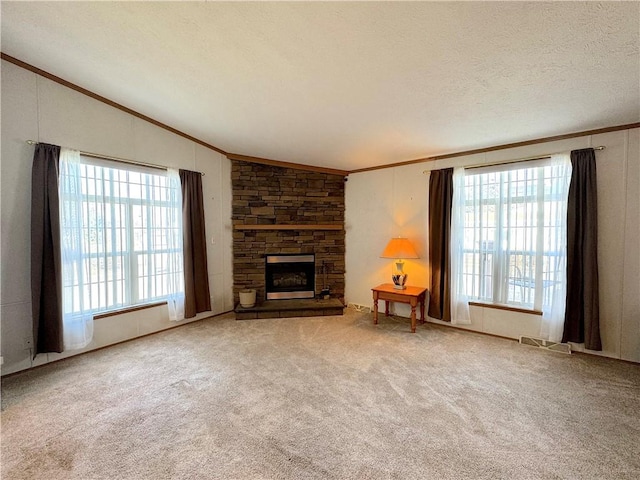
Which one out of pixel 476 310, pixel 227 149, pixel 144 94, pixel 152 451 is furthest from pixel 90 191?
pixel 476 310

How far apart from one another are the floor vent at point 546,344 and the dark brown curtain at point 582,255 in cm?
9

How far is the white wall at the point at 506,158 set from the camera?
2.98 m

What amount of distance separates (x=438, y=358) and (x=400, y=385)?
810 millimetres

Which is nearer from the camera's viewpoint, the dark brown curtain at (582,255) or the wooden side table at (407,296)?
the dark brown curtain at (582,255)

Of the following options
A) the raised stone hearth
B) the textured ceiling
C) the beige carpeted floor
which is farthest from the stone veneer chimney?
the beige carpeted floor

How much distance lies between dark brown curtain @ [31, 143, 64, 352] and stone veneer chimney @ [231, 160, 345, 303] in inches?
91.3

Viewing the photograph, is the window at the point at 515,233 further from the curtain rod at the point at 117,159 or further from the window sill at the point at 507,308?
the curtain rod at the point at 117,159

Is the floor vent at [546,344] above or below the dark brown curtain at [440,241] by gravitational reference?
below

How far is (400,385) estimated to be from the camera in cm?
251

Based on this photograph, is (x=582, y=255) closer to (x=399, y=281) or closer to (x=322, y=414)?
(x=399, y=281)

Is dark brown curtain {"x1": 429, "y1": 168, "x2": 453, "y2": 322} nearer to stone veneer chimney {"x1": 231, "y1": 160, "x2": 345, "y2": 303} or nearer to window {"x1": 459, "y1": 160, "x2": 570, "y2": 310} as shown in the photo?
window {"x1": 459, "y1": 160, "x2": 570, "y2": 310}

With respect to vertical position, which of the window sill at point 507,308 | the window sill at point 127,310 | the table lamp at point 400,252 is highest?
the table lamp at point 400,252

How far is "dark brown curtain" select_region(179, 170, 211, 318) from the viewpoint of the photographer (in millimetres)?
4004

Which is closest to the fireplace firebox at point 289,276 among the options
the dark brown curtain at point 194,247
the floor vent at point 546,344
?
the dark brown curtain at point 194,247
